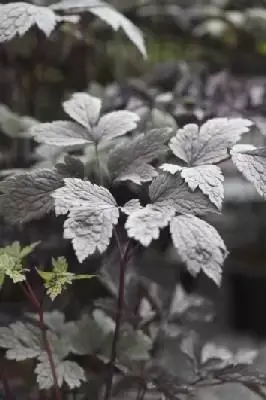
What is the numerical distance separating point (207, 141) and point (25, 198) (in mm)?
180

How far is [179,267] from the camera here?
3.58ft

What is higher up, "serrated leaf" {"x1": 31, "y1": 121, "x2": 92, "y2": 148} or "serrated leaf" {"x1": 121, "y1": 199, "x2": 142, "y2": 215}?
"serrated leaf" {"x1": 31, "y1": 121, "x2": 92, "y2": 148}

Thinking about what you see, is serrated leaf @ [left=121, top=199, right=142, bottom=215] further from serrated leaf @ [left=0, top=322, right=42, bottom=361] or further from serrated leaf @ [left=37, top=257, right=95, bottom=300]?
serrated leaf @ [left=0, top=322, right=42, bottom=361]

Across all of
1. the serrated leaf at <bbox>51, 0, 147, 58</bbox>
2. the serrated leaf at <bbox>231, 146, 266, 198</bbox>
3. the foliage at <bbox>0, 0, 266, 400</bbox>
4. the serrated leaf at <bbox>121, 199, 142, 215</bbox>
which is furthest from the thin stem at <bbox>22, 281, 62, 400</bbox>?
the serrated leaf at <bbox>51, 0, 147, 58</bbox>

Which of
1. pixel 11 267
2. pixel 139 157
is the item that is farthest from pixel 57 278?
pixel 139 157

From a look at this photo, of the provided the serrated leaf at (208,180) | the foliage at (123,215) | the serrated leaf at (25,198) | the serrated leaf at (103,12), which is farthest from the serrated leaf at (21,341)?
the serrated leaf at (103,12)

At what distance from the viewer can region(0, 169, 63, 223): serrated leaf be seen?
0.56 metres

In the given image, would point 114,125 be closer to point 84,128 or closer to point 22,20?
point 84,128

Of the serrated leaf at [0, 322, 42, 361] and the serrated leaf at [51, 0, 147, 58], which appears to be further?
the serrated leaf at [51, 0, 147, 58]

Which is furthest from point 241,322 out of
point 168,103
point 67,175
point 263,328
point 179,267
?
point 67,175

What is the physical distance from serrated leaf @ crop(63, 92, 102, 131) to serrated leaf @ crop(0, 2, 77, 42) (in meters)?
0.08

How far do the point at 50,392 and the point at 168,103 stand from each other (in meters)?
0.39

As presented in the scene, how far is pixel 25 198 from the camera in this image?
1.84 feet

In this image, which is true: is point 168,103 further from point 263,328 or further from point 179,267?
point 263,328
